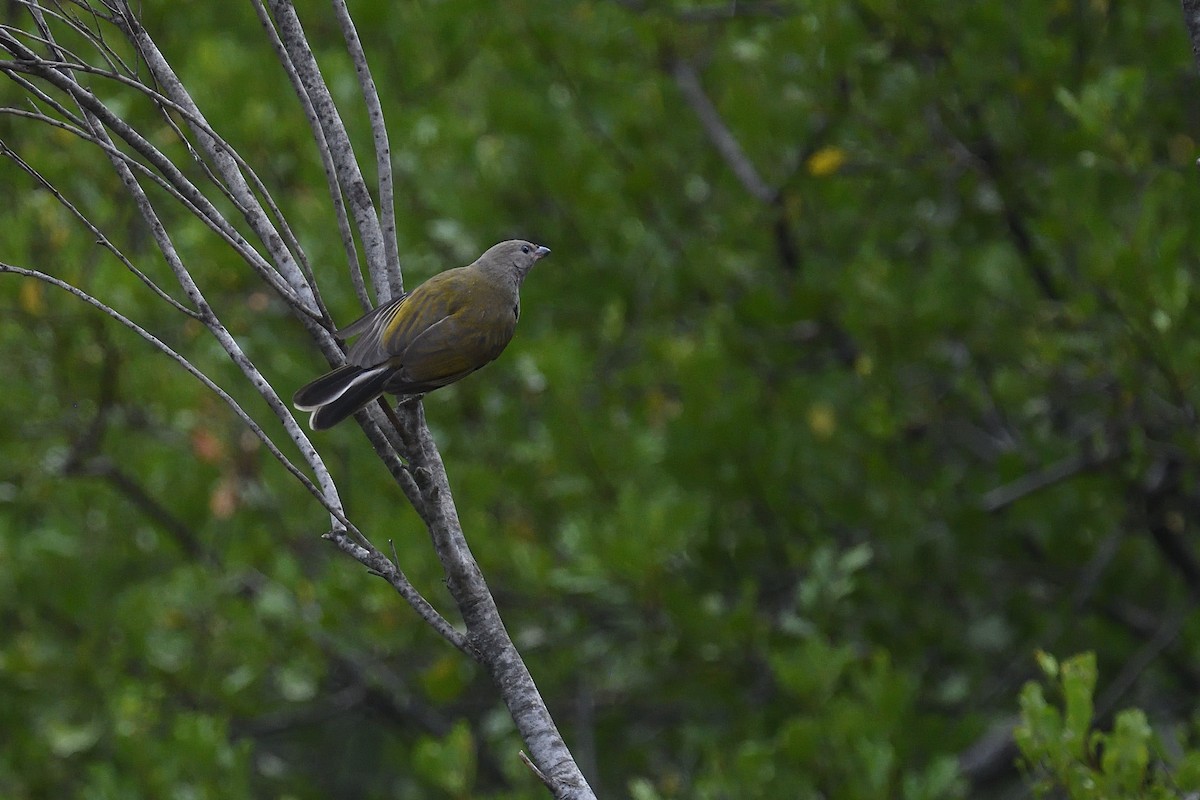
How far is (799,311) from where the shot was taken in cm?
545

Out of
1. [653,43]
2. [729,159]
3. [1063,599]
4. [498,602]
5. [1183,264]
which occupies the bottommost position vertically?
[1063,599]

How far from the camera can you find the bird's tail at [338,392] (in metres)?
2.85

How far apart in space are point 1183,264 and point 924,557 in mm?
1516

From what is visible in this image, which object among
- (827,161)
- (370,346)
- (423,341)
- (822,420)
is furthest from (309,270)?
(822,420)

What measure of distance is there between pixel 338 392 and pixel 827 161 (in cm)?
270

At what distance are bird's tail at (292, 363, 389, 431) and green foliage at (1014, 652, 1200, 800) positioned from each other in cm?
168

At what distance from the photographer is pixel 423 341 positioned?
3.51m

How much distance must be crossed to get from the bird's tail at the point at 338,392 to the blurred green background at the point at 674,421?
160 cm

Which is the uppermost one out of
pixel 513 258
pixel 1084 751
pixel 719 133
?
pixel 513 258

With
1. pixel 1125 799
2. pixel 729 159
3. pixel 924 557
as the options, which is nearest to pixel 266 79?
pixel 729 159

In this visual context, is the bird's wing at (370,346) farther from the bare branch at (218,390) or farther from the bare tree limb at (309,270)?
the bare branch at (218,390)

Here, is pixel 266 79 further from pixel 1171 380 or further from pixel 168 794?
pixel 1171 380

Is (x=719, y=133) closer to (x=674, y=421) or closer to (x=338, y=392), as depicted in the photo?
(x=674, y=421)

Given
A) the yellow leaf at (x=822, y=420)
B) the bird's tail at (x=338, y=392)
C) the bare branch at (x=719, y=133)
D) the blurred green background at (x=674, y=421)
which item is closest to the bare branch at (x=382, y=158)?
the bird's tail at (x=338, y=392)
